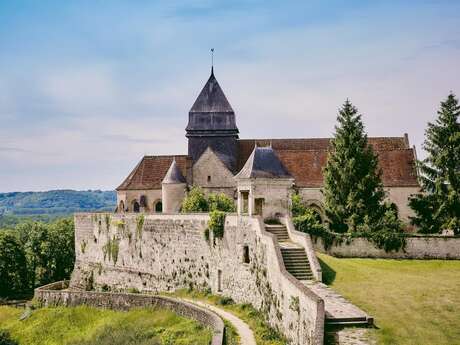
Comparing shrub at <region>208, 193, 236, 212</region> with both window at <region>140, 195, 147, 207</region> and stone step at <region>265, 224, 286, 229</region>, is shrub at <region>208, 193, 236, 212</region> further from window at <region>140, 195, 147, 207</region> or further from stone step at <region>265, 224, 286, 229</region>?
stone step at <region>265, 224, 286, 229</region>

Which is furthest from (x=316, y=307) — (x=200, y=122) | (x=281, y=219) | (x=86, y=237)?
(x=200, y=122)

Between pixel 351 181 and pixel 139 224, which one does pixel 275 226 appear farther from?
pixel 139 224

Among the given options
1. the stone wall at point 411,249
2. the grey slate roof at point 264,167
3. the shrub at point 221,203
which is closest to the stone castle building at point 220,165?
the shrub at point 221,203

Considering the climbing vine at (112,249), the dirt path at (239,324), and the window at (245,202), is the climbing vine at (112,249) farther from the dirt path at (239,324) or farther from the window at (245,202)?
the window at (245,202)

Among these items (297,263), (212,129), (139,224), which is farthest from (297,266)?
(212,129)

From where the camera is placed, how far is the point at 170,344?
2595cm

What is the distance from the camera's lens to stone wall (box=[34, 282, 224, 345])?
85.1ft

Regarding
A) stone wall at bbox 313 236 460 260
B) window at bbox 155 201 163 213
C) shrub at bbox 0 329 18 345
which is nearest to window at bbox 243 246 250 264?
stone wall at bbox 313 236 460 260

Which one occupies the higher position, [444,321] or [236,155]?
[236,155]

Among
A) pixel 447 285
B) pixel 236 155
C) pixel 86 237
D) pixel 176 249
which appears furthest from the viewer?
pixel 236 155

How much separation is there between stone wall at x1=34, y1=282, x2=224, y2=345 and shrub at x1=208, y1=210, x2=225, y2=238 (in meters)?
3.93

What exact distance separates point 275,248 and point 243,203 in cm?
645

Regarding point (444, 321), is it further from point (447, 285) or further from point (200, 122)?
point (200, 122)

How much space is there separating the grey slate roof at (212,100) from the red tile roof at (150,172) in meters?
4.30
